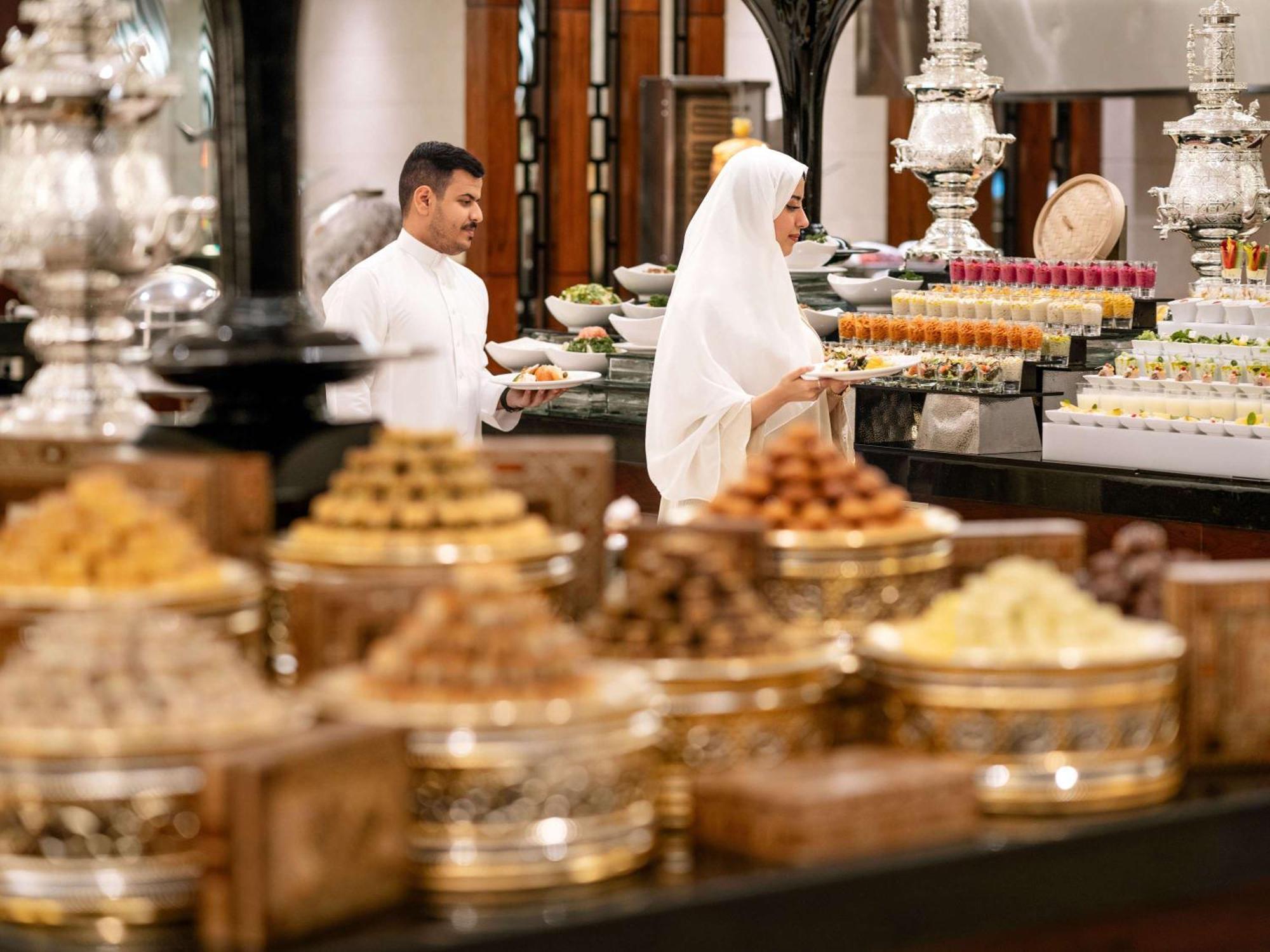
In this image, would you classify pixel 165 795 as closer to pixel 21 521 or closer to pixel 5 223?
pixel 21 521

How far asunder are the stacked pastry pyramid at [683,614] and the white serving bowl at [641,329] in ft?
17.7

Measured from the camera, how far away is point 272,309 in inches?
120

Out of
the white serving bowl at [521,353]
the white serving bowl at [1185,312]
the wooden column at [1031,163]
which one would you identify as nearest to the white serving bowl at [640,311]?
the white serving bowl at [521,353]

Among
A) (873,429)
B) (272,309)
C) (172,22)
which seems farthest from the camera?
(172,22)

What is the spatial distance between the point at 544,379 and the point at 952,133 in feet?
10.8

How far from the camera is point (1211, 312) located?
6.85 metres

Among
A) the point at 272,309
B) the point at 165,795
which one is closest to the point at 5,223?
the point at 272,309

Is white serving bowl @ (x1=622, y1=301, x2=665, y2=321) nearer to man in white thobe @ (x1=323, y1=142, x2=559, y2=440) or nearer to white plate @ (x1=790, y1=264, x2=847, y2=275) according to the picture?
white plate @ (x1=790, y1=264, x2=847, y2=275)

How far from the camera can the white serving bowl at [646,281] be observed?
28.0 ft

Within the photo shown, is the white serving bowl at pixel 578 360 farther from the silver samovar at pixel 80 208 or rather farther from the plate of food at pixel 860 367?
the silver samovar at pixel 80 208

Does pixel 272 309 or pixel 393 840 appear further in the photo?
pixel 272 309

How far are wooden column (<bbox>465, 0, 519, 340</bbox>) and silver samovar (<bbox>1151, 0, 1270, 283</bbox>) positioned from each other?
4.63 metres

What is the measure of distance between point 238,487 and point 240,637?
255 mm

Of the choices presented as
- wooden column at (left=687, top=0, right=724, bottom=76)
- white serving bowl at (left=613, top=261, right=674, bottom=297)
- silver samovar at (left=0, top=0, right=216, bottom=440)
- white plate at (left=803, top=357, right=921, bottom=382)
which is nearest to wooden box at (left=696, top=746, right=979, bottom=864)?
silver samovar at (left=0, top=0, right=216, bottom=440)
